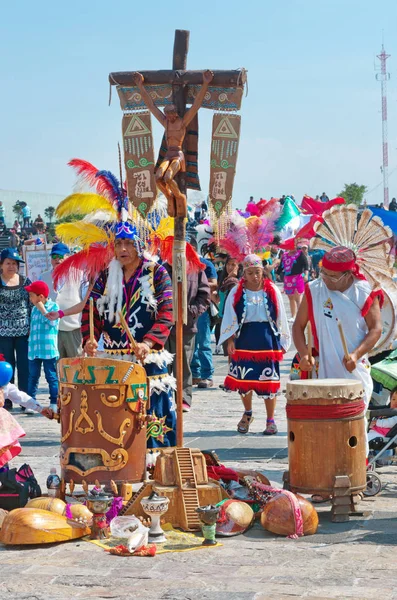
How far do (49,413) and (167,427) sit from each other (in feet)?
3.04

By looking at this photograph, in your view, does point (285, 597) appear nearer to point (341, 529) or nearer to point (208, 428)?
point (341, 529)

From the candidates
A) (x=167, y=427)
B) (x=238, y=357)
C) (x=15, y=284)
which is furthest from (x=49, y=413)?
(x=15, y=284)

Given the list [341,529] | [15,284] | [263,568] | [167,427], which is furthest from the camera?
[15,284]

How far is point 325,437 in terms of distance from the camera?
6543 millimetres

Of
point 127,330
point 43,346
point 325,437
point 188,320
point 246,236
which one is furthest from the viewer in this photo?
point 43,346

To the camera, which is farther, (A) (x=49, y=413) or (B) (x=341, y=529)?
(A) (x=49, y=413)

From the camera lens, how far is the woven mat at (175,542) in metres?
5.96

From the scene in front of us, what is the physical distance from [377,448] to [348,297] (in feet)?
4.07

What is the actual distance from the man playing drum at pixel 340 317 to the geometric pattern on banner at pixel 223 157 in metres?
1.01

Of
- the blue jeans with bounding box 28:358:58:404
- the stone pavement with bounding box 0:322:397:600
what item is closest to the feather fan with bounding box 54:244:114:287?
the stone pavement with bounding box 0:322:397:600

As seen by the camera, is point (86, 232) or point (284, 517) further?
point (86, 232)

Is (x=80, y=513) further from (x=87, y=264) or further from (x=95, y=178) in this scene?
(x=95, y=178)

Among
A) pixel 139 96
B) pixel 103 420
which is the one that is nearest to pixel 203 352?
pixel 139 96

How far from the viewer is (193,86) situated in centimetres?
697
